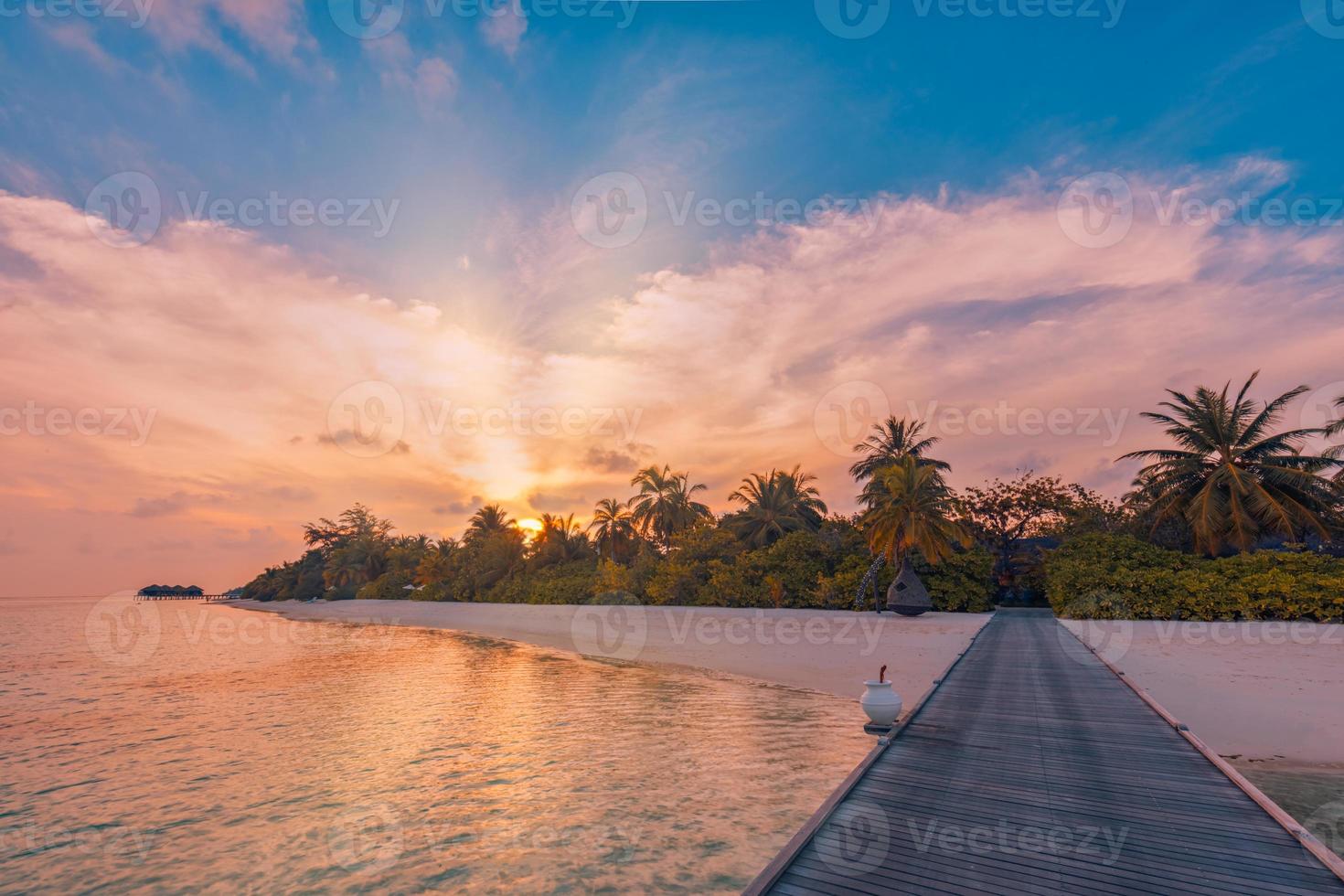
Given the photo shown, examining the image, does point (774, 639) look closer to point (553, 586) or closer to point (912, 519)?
point (912, 519)

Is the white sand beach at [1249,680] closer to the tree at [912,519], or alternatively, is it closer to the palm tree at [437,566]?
the tree at [912,519]

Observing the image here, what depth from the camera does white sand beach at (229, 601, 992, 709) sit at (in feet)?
59.3

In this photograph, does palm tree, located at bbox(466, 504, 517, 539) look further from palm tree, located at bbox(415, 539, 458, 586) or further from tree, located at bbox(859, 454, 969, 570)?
tree, located at bbox(859, 454, 969, 570)

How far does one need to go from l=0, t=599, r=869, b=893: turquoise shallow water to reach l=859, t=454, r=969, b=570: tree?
1196cm

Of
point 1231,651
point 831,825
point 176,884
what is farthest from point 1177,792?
point 1231,651

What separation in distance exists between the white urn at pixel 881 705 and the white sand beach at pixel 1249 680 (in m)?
5.14

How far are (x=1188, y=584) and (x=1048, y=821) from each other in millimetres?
20240

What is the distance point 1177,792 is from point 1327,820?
8.25 ft

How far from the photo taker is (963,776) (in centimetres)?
740

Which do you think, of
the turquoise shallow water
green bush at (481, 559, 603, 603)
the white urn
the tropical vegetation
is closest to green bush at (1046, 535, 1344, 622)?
the tropical vegetation

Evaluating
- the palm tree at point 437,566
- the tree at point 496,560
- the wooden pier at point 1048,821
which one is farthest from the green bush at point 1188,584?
the palm tree at point 437,566

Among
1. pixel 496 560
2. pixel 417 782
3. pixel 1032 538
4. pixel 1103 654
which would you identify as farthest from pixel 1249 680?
pixel 496 560

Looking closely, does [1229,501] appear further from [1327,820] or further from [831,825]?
[831,825]

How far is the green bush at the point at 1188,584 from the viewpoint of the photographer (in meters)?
18.9
